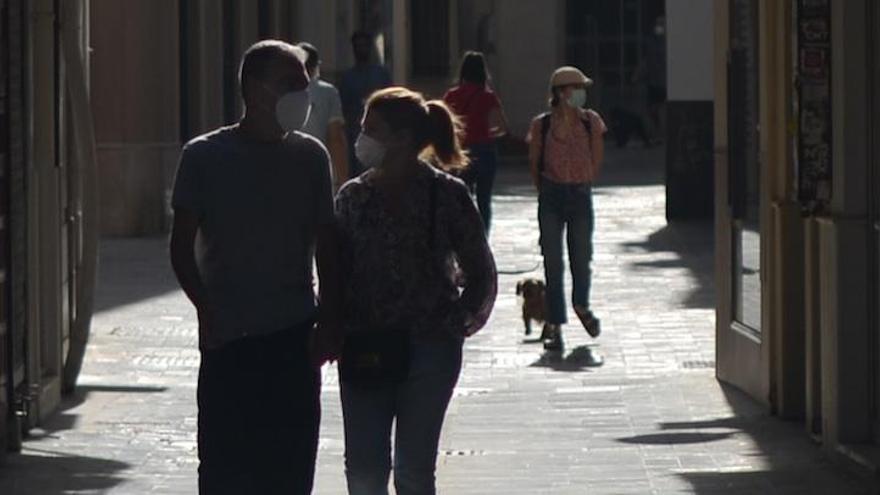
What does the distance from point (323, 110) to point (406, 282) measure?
1068 cm

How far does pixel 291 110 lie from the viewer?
7113 millimetres

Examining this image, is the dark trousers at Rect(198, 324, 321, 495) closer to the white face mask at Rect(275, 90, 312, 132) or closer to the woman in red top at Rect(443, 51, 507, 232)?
the white face mask at Rect(275, 90, 312, 132)

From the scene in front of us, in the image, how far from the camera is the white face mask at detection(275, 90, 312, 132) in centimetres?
711

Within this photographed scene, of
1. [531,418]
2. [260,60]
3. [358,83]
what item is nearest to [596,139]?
[531,418]

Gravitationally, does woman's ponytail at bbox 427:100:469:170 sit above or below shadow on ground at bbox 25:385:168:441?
above

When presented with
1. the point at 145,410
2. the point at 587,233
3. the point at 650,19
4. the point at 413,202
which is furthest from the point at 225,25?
the point at 650,19

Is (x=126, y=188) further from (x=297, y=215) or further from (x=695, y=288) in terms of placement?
(x=297, y=215)

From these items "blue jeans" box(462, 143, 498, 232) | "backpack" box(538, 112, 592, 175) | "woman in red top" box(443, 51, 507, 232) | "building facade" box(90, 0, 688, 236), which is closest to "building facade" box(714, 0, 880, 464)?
"backpack" box(538, 112, 592, 175)

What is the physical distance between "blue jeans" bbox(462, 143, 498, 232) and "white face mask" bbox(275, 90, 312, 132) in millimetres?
12463

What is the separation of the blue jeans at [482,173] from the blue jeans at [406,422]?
482 inches

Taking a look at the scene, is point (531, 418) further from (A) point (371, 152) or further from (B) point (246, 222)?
(B) point (246, 222)

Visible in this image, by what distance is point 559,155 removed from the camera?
14.6 metres

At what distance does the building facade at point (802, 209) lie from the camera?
33.3 ft

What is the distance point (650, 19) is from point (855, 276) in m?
43.3
